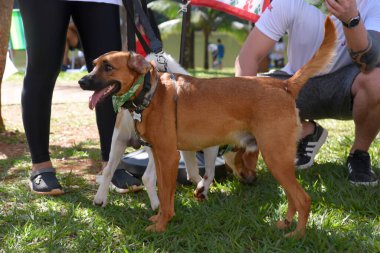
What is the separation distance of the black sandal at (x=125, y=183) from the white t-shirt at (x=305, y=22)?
58.3 inches

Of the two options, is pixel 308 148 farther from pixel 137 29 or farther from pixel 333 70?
pixel 137 29

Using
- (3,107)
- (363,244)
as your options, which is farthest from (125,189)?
(3,107)

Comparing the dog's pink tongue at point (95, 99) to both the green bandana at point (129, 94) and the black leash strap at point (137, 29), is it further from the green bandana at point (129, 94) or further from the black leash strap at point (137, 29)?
the black leash strap at point (137, 29)

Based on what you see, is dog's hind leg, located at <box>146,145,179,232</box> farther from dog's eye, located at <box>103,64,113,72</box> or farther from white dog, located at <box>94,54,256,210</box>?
dog's eye, located at <box>103,64,113,72</box>

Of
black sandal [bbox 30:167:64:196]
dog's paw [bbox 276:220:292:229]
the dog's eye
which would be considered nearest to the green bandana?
the dog's eye

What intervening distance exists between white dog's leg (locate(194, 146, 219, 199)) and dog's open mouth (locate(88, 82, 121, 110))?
0.90 m

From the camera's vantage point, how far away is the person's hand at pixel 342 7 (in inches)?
113

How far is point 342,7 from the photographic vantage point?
287cm

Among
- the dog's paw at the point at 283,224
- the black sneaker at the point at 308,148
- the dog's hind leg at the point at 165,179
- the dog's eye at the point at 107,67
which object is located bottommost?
the black sneaker at the point at 308,148

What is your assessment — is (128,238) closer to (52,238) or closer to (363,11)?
(52,238)

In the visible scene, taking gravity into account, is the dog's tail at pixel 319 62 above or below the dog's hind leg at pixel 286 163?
above

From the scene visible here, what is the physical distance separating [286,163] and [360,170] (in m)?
1.21

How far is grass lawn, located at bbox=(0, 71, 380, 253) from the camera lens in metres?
2.45

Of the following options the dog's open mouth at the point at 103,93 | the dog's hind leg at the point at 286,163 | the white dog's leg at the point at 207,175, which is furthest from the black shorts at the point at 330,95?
the dog's open mouth at the point at 103,93
